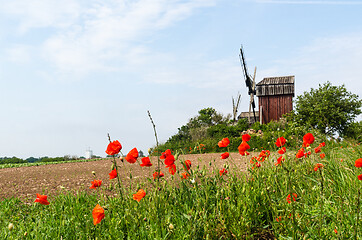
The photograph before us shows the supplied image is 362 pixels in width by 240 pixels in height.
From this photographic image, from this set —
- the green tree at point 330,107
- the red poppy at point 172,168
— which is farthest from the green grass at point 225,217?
the green tree at point 330,107

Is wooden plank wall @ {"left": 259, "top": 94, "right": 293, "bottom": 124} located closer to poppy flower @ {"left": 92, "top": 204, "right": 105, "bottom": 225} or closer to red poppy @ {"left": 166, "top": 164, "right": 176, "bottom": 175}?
red poppy @ {"left": 166, "top": 164, "right": 176, "bottom": 175}

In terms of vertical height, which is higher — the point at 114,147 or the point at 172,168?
the point at 114,147

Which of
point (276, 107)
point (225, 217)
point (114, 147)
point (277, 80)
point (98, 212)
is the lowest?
point (225, 217)

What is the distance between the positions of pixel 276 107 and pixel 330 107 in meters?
5.19

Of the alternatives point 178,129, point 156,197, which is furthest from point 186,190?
point 178,129

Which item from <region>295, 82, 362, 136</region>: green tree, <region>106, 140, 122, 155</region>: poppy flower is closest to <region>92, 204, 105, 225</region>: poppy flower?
<region>106, 140, 122, 155</region>: poppy flower

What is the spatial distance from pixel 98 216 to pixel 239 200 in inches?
58.6

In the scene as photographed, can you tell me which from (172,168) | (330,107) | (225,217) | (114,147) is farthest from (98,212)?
(330,107)

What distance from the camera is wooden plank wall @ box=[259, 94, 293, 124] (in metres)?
30.0

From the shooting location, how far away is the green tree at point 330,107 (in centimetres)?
2589

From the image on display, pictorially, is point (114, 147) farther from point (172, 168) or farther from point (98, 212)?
point (172, 168)

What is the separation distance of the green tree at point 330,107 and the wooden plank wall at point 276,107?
246cm

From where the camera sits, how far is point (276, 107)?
30.2 meters

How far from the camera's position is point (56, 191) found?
686cm
